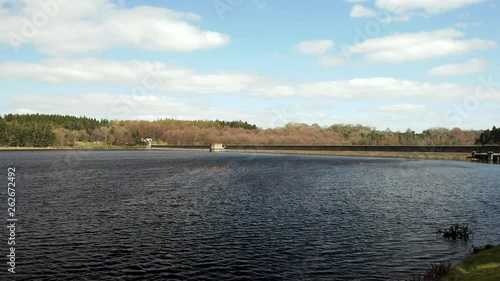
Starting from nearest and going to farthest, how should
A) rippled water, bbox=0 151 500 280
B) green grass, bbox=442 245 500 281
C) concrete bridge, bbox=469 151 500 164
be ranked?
green grass, bbox=442 245 500 281, rippled water, bbox=0 151 500 280, concrete bridge, bbox=469 151 500 164

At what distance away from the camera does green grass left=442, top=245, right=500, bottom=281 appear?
72.9 ft

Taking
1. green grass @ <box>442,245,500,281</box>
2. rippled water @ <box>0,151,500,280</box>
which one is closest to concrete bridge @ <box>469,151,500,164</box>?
rippled water @ <box>0,151,500,280</box>

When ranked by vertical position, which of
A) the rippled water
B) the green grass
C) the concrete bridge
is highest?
the concrete bridge

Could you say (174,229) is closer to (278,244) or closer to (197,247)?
(197,247)

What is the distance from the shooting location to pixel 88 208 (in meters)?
52.2

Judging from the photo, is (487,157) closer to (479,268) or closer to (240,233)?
(240,233)

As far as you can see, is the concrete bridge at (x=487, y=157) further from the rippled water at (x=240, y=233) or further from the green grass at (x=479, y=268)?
the green grass at (x=479, y=268)

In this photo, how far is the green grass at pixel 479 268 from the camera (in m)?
22.2

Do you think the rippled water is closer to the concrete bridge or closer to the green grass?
the green grass

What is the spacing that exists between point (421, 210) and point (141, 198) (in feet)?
140

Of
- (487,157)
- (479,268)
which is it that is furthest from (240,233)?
(487,157)

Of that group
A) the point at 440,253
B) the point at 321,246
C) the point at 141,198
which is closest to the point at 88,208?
the point at 141,198

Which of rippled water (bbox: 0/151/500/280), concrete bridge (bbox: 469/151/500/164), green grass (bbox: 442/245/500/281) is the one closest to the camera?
green grass (bbox: 442/245/500/281)

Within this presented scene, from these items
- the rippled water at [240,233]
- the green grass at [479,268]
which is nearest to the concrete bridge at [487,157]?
the rippled water at [240,233]
